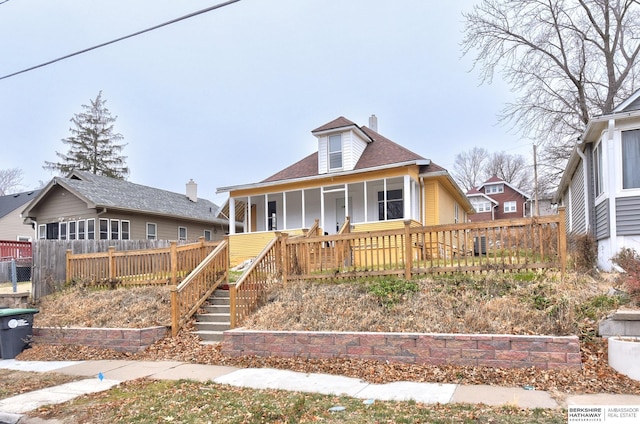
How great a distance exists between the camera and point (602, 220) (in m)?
10.7

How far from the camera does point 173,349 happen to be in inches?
324

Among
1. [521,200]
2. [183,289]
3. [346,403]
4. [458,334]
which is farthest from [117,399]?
[521,200]

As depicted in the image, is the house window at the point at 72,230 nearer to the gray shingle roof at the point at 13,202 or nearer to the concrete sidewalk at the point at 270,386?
the gray shingle roof at the point at 13,202

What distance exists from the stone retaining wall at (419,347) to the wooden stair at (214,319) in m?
1.02

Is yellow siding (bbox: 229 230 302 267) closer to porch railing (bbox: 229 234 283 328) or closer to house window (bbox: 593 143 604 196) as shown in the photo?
porch railing (bbox: 229 234 283 328)

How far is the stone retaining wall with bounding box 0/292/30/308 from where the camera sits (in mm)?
11008

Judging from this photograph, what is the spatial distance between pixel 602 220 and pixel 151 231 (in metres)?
21.1

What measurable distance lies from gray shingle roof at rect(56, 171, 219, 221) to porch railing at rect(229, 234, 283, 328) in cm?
1455

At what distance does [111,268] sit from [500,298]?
9.50m

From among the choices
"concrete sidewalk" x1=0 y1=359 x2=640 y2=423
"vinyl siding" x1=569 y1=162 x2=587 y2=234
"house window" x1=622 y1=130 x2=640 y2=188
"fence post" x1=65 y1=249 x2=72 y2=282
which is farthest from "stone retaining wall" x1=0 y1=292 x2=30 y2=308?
"vinyl siding" x1=569 y1=162 x2=587 y2=234

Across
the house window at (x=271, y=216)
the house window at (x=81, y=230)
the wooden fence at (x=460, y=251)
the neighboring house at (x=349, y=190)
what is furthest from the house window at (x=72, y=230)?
the wooden fence at (x=460, y=251)

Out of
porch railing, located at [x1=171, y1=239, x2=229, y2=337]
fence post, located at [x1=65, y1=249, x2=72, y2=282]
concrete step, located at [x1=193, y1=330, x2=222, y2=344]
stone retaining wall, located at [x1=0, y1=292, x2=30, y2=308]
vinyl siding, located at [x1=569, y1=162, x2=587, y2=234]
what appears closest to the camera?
concrete step, located at [x1=193, y1=330, x2=222, y2=344]

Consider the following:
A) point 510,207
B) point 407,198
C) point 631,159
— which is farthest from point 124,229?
point 510,207

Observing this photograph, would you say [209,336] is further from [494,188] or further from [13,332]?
[494,188]
